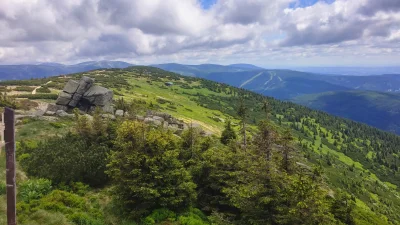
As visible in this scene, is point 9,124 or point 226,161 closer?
point 9,124

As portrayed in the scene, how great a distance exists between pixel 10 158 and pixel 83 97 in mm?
52516

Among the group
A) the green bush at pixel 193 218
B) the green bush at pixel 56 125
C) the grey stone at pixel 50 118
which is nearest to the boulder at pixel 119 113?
Result: the grey stone at pixel 50 118

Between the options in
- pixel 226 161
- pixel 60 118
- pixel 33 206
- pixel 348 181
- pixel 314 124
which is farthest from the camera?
pixel 314 124

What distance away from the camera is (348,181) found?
79.2 metres

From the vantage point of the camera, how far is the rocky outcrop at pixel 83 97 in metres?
55.7

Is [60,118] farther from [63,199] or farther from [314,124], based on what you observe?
[314,124]

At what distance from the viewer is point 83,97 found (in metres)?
57.3

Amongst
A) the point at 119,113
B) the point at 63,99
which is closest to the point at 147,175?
the point at 119,113

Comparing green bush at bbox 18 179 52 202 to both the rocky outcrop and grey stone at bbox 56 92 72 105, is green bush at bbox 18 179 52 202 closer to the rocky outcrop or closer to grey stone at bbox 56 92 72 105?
the rocky outcrop

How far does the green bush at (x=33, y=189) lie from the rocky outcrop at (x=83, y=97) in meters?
32.6

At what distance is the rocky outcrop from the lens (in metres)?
55.7

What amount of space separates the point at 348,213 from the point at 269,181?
12028mm

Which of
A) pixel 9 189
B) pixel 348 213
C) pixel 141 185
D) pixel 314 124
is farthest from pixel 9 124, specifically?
pixel 314 124

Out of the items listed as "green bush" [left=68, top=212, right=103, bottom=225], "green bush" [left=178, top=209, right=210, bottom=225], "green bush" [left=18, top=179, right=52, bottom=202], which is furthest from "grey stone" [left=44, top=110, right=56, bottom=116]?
"green bush" [left=178, top=209, right=210, bottom=225]
